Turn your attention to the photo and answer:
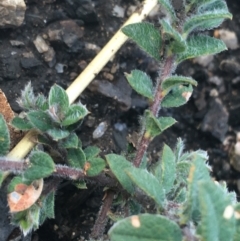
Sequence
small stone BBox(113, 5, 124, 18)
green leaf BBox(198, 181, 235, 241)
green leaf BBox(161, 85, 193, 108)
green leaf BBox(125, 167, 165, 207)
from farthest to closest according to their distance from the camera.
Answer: small stone BBox(113, 5, 124, 18) < green leaf BBox(161, 85, 193, 108) < green leaf BBox(125, 167, 165, 207) < green leaf BBox(198, 181, 235, 241)

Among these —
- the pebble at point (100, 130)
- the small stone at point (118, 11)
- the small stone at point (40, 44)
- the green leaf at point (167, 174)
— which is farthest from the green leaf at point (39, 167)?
the small stone at point (118, 11)

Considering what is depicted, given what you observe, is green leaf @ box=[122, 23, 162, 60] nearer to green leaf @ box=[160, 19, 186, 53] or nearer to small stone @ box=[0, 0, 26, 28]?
green leaf @ box=[160, 19, 186, 53]

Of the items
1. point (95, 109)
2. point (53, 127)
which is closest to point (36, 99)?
point (53, 127)

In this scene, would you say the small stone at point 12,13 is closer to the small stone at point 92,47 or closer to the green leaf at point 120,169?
the small stone at point 92,47

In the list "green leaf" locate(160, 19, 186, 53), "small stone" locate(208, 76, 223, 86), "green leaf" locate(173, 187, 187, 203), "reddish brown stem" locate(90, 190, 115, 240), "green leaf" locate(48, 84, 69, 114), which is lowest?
"reddish brown stem" locate(90, 190, 115, 240)

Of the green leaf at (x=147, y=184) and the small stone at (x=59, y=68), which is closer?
the green leaf at (x=147, y=184)

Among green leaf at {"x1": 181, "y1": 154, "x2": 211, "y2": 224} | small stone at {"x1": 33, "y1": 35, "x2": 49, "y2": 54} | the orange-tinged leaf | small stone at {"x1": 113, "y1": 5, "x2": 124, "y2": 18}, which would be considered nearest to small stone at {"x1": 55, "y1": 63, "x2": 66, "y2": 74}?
small stone at {"x1": 33, "y1": 35, "x2": 49, "y2": 54}

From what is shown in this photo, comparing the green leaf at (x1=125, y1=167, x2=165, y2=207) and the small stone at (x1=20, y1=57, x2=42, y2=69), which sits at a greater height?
the green leaf at (x1=125, y1=167, x2=165, y2=207)

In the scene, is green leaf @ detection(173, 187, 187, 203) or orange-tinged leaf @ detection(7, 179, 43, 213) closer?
orange-tinged leaf @ detection(7, 179, 43, 213)
